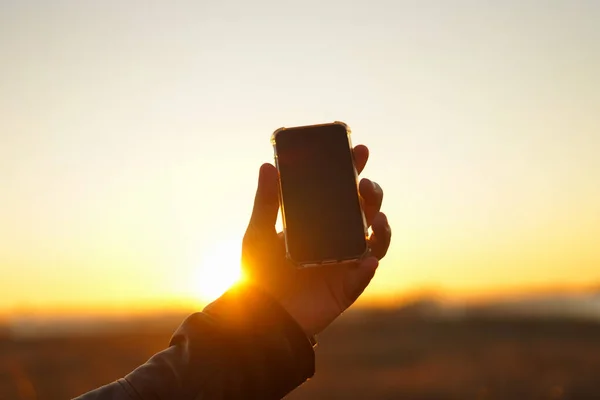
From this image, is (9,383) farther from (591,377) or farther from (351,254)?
(351,254)

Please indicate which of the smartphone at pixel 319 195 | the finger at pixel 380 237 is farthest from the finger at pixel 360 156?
the finger at pixel 380 237

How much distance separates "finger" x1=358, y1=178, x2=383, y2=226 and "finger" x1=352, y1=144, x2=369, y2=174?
0.18m

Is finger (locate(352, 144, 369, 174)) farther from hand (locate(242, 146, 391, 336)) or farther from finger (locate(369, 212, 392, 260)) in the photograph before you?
finger (locate(369, 212, 392, 260))

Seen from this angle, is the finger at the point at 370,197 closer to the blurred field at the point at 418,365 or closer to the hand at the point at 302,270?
the hand at the point at 302,270

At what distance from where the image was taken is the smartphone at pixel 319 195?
2.97 metres

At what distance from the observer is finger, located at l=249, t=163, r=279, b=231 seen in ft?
9.64

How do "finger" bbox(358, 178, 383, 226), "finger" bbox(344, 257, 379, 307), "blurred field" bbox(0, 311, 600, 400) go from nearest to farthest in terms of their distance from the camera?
"finger" bbox(344, 257, 379, 307)
"finger" bbox(358, 178, 383, 226)
"blurred field" bbox(0, 311, 600, 400)

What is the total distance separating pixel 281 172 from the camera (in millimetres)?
3146

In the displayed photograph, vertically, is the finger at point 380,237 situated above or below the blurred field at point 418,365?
above

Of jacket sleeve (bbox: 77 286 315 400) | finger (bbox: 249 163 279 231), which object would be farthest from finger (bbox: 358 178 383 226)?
jacket sleeve (bbox: 77 286 315 400)

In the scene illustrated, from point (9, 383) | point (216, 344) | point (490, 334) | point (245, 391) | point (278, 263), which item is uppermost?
point (278, 263)

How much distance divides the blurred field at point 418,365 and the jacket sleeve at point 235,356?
41.2 ft

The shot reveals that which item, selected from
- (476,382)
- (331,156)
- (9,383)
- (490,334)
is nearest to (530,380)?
(476,382)

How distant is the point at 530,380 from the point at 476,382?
1.33 m
